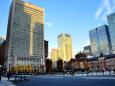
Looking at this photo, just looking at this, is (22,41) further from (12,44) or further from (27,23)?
(27,23)

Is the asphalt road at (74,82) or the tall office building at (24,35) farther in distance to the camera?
the tall office building at (24,35)

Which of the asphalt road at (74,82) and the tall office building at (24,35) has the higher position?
the tall office building at (24,35)

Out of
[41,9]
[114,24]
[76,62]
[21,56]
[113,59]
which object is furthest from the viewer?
[114,24]

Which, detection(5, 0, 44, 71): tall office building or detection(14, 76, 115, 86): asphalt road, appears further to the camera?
detection(5, 0, 44, 71): tall office building

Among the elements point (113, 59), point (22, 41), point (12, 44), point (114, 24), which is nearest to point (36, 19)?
point (22, 41)

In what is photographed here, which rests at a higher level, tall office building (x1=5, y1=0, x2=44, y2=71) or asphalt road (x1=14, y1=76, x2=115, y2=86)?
tall office building (x1=5, y1=0, x2=44, y2=71)

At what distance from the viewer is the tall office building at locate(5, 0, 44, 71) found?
13562cm

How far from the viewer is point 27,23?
497 ft

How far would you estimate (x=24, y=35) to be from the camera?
14625cm

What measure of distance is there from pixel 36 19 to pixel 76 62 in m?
76.9

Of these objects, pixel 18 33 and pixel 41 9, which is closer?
pixel 18 33

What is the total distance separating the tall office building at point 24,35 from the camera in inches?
5340

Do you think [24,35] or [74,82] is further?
[24,35]

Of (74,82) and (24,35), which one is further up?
(24,35)
